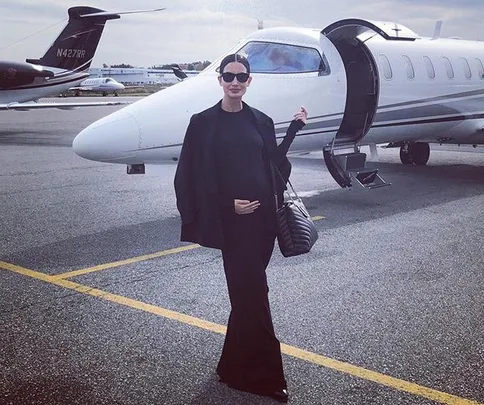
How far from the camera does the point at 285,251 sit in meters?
4.25

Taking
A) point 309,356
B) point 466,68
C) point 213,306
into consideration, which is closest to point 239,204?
point 309,356

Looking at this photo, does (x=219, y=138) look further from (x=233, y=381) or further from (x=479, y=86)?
(x=479, y=86)

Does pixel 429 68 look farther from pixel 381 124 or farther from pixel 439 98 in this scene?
pixel 381 124

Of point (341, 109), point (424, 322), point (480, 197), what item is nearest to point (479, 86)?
point (480, 197)

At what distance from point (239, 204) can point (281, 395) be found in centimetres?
120

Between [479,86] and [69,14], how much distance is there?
878 inches

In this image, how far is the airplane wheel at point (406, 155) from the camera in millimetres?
15625

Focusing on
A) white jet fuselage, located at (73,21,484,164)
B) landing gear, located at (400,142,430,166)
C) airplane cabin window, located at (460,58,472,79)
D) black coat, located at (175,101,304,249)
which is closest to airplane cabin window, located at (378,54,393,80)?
white jet fuselage, located at (73,21,484,164)

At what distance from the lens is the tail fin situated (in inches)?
1194

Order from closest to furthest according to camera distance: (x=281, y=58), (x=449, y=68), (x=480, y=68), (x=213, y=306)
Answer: (x=213, y=306) < (x=281, y=58) < (x=449, y=68) < (x=480, y=68)

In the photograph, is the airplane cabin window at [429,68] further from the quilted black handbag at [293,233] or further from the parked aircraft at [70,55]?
the parked aircraft at [70,55]

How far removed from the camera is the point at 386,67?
451 inches

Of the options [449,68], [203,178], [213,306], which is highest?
[203,178]

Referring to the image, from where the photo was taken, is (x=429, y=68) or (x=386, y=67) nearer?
(x=386, y=67)
